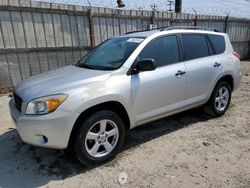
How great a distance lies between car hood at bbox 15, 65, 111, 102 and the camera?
10.1 ft

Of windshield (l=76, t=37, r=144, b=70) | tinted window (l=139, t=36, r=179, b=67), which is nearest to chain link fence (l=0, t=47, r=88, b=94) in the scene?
windshield (l=76, t=37, r=144, b=70)

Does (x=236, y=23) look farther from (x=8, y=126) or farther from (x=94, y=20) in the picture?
(x=8, y=126)

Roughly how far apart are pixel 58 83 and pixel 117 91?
0.77 m

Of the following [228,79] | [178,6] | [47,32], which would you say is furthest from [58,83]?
[178,6]

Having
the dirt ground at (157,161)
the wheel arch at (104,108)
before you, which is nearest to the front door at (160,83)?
the wheel arch at (104,108)

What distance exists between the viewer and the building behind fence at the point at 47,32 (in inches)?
266

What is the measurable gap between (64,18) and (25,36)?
131 cm

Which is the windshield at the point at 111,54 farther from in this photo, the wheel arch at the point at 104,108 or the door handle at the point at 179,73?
the door handle at the point at 179,73

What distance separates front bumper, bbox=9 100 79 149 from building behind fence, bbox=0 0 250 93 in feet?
14.4

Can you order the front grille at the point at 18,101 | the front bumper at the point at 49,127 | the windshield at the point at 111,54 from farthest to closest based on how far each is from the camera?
the windshield at the point at 111,54
the front grille at the point at 18,101
the front bumper at the point at 49,127

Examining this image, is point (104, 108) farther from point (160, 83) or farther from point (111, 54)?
point (111, 54)

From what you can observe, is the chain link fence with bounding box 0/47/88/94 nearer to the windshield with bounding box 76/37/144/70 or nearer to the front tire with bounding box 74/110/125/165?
the windshield with bounding box 76/37/144/70

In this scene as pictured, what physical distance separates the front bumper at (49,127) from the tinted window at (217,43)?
122 inches

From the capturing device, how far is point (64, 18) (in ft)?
24.9
